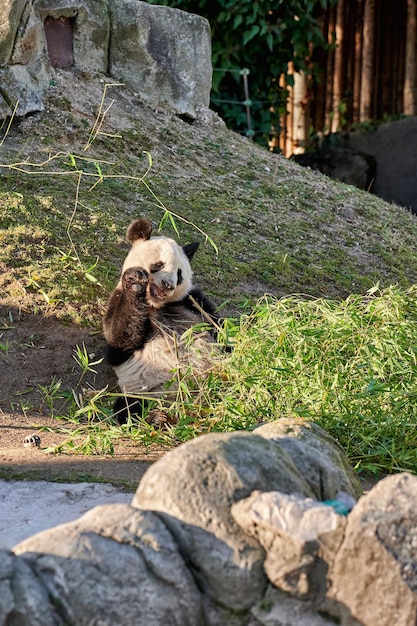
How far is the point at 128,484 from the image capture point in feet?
13.2

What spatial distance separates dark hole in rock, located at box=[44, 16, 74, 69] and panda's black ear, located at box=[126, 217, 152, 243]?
3373 millimetres

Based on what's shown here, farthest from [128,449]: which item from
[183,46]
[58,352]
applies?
[183,46]

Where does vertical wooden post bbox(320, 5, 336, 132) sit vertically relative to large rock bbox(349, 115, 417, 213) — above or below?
above

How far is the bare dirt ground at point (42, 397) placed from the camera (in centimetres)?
435

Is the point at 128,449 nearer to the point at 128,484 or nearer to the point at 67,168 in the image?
the point at 128,484

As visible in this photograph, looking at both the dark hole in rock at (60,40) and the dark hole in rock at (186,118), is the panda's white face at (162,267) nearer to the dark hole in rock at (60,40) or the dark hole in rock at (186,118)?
the dark hole in rock at (60,40)

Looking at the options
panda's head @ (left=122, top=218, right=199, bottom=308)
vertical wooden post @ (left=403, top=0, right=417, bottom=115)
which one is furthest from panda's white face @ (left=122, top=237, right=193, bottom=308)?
vertical wooden post @ (left=403, top=0, right=417, bottom=115)

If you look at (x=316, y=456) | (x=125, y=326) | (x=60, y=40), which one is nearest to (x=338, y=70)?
(x=60, y=40)

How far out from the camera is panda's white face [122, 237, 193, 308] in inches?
209

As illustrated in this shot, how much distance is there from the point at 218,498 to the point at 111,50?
263 inches

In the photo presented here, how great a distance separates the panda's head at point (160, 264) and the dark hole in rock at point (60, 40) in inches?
133

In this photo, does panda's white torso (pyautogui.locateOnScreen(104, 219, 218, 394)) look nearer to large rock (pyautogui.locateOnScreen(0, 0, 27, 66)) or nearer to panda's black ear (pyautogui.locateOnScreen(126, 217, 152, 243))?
panda's black ear (pyautogui.locateOnScreen(126, 217, 152, 243))

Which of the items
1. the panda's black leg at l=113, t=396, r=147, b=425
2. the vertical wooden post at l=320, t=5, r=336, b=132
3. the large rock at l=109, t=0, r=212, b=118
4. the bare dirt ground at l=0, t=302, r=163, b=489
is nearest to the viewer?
the bare dirt ground at l=0, t=302, r=163, b=489

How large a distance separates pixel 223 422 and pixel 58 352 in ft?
5.49
